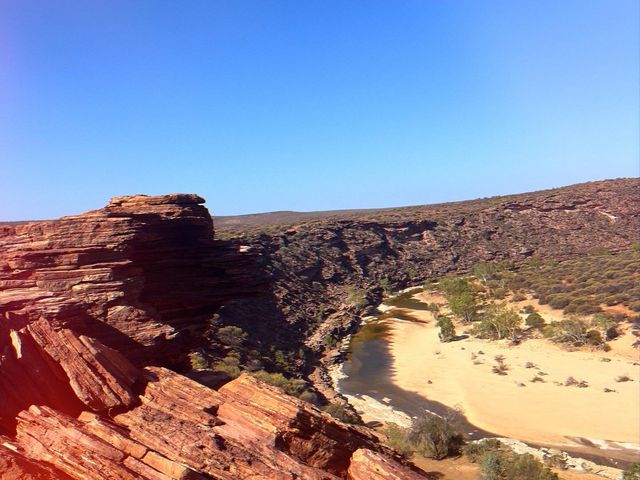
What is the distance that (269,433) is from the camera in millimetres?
10688

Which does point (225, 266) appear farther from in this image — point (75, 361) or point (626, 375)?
point (626, 375)

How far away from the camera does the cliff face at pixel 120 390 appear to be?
30.9 feet

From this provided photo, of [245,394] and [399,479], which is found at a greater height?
[245,394]

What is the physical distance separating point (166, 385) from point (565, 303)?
5569 centimetres

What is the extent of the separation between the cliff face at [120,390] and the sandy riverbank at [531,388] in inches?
942

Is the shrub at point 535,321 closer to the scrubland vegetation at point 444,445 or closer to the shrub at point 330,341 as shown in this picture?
the shrub at point 330,341

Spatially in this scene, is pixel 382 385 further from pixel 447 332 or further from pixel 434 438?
pixel 434 438

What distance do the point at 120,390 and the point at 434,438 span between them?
1942 cm

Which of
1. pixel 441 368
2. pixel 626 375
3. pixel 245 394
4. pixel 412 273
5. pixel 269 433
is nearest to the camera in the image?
pixel 269 433

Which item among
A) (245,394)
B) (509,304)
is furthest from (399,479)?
(509,304)

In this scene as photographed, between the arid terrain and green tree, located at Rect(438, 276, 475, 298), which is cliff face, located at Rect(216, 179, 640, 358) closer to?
green tree, located at Rect(438, 276, 475, 298)

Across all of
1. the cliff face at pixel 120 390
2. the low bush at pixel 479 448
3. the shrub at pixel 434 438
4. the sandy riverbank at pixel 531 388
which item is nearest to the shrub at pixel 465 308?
the sandy riverbank at pixel 531 388

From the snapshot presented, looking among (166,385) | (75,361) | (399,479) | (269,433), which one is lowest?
(399,479)

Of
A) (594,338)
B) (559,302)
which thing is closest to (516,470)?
(594,338)
